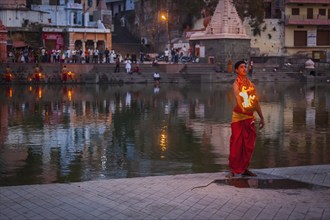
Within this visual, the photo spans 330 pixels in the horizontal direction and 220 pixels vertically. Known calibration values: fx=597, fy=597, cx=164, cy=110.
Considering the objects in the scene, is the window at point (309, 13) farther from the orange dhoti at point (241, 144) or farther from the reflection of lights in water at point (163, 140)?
the orange dhoti at point (241, 144)

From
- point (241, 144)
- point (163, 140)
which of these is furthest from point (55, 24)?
point (241, 144)

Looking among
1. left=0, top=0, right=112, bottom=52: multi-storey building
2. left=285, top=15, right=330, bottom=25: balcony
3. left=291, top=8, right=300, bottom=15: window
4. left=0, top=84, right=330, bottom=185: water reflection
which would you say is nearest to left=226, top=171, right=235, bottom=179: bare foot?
left=0, top=84, right=330, bottom=185: water reflection

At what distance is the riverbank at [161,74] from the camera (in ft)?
135

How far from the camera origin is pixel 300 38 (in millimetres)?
63312

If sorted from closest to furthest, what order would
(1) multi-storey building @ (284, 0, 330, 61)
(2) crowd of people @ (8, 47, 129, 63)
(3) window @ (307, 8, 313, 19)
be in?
(2) crowd of people @ (8, 47, 129, 63), (1) multi-storey building @ (284, 0, 330, 61), (3) window @ (307, 8, 313, 19)

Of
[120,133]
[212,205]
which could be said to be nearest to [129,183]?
[212,205]

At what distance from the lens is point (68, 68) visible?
42312 millimetres

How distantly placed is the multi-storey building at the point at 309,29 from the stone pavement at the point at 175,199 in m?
55.5

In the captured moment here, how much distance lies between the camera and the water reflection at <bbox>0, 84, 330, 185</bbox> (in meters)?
11.0

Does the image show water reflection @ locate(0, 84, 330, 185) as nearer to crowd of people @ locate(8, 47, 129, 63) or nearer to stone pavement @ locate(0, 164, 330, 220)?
stone pavement @ locate(0, 164, 330, 220)

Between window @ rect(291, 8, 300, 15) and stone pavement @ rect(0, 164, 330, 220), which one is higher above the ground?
window @ rect(291, 8, 300, 15)

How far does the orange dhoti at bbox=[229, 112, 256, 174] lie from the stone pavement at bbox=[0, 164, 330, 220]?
0.25 m

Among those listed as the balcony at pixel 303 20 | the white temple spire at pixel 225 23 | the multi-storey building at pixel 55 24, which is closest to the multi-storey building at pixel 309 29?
the balcony at pixel 303 20

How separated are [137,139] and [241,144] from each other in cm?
582
